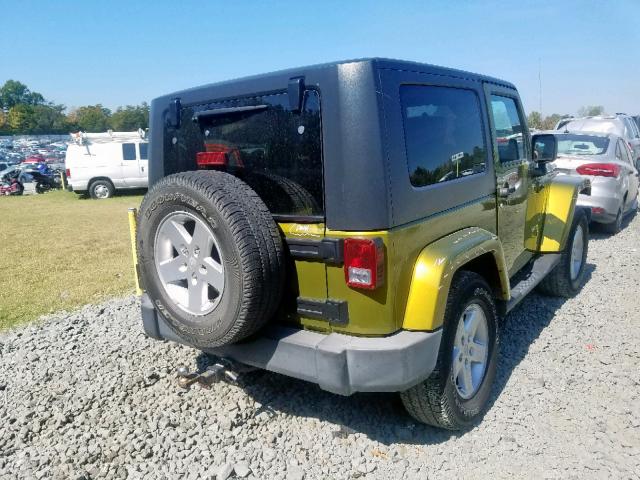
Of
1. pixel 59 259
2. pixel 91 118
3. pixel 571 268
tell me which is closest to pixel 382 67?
pixel 571 268

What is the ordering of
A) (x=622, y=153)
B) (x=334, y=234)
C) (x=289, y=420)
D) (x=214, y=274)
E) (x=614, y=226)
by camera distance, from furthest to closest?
1. (x=622, y=153)
2. (x=614, y=226)
3. (x=289, y=420)
4. (x=214, y=274)
5. (x=334, y=234)

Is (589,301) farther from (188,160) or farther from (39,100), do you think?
(39,100)

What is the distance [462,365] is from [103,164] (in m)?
17.7

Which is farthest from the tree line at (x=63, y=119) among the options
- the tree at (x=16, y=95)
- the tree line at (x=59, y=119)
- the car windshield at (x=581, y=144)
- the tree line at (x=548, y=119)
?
the car windshield at (x=581, y=144)

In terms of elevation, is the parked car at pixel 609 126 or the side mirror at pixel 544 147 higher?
the parked car at pixel 609 126

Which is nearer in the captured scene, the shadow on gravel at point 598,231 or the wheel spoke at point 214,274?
the wheel spoke at point 214,274

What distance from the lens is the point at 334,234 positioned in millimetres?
2395

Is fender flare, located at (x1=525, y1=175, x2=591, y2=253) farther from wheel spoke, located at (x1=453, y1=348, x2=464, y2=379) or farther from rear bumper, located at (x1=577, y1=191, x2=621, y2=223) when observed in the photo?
rear bumper, located at (x1=577, y1=191, x2=621, y2=223)

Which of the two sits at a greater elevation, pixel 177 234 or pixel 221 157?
pixel 221 157

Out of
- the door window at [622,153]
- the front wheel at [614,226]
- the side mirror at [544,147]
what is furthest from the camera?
the door window at [622,153]

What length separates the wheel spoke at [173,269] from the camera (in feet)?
8.70

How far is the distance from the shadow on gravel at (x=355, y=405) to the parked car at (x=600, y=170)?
4.27 m

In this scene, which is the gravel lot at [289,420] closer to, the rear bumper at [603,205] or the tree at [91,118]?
the rear bumper at [603,205]

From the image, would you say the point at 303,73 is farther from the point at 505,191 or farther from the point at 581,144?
the point at 581,144
